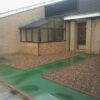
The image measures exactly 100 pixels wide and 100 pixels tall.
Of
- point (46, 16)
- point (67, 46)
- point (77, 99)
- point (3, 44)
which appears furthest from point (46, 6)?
point (77, 99)

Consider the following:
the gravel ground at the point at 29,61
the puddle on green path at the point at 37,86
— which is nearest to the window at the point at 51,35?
the gravel ground at the point at 29,61

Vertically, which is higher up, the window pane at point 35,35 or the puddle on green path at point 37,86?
the window pane at point 35,35

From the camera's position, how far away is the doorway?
15963 mm

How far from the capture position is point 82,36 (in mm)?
16219

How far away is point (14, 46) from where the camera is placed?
16484 mm

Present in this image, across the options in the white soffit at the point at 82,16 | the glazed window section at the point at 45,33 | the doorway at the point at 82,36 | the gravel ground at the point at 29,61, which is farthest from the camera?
the doorway at the point at 82,36

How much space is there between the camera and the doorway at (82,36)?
16.0 metres

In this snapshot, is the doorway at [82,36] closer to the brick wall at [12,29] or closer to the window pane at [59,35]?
the window pane at [59,35]

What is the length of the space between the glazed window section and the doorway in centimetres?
162

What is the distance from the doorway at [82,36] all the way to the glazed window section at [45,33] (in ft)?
5.32

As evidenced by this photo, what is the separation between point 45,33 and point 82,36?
3.69m

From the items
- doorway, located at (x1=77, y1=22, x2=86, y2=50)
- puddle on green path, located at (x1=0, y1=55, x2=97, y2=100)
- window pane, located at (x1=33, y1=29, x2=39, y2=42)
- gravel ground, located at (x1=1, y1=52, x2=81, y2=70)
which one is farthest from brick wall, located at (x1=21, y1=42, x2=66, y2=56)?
puddle on green path, located at (x1=0, y1=55, x2=97, y2=100)

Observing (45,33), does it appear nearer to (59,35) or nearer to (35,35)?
(35,35)

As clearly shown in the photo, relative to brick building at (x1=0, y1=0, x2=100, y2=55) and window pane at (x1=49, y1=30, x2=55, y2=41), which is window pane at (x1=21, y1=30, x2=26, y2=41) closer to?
brick building at (x1=0, y1=0, x2=100, y2=55)
